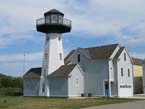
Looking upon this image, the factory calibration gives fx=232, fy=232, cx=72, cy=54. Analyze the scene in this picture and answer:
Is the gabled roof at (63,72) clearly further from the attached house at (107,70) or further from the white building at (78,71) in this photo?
the attached house at (107,70)

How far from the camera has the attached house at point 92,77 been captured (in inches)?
1258

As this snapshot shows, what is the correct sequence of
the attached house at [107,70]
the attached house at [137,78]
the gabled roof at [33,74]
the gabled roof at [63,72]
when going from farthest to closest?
the attached house at [137,78] < the gabled roof at [33,74] < the attached house at [107,70] < the gabled roof at [63,72]

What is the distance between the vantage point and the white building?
105 ft

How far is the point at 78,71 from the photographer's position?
33.1m

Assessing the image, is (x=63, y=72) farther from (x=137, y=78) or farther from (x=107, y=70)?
(x=137, y=78)

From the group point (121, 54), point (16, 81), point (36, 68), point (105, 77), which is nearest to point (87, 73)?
point (105, 77)

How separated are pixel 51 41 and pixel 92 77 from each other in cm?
794

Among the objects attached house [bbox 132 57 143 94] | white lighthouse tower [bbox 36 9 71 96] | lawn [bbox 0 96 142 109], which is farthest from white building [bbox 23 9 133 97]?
lawn [bbox 0 96 142 109]

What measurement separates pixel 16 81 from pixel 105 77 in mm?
26655

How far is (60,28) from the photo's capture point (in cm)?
3375

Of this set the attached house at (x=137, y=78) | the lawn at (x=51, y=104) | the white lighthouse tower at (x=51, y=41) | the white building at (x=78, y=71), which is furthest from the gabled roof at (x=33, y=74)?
the attached house at (x=137, y=78)

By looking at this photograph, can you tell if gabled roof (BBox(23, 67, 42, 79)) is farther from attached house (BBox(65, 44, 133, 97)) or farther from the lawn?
the lawn

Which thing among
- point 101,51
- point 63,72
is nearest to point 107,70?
point 101,51

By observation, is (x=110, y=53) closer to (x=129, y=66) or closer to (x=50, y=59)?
(x=129, y=66)
